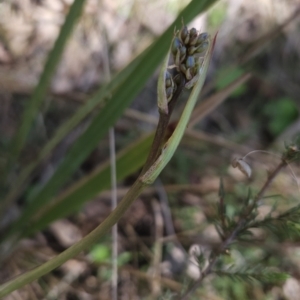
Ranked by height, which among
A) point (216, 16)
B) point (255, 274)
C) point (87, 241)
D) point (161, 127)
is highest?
point (216, 16)

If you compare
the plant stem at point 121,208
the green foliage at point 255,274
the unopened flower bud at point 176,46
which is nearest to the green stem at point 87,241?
the plant stem at point 121,208

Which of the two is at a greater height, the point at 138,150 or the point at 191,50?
the point at 191,50

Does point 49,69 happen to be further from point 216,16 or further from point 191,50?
point 216,16

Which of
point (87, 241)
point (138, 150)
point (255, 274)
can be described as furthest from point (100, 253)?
point (87, 241)

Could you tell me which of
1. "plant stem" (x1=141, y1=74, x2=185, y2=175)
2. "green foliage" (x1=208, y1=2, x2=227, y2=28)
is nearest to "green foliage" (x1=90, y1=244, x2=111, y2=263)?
"plant stem" (x1=141, y1=74, x2=185, y2=175)

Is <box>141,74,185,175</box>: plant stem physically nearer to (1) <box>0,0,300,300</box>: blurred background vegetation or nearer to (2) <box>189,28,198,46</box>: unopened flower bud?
(2) <box>189,28,198,46</box>: unopened flower bud

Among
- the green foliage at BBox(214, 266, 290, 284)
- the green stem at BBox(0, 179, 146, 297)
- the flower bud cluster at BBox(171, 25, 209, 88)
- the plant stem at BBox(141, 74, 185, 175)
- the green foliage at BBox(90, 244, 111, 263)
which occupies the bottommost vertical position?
the green foliage at BBox(90, 244, 111, 263)

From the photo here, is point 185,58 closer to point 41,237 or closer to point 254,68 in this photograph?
point 41,237

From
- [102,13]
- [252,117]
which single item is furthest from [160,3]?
[252,117]
